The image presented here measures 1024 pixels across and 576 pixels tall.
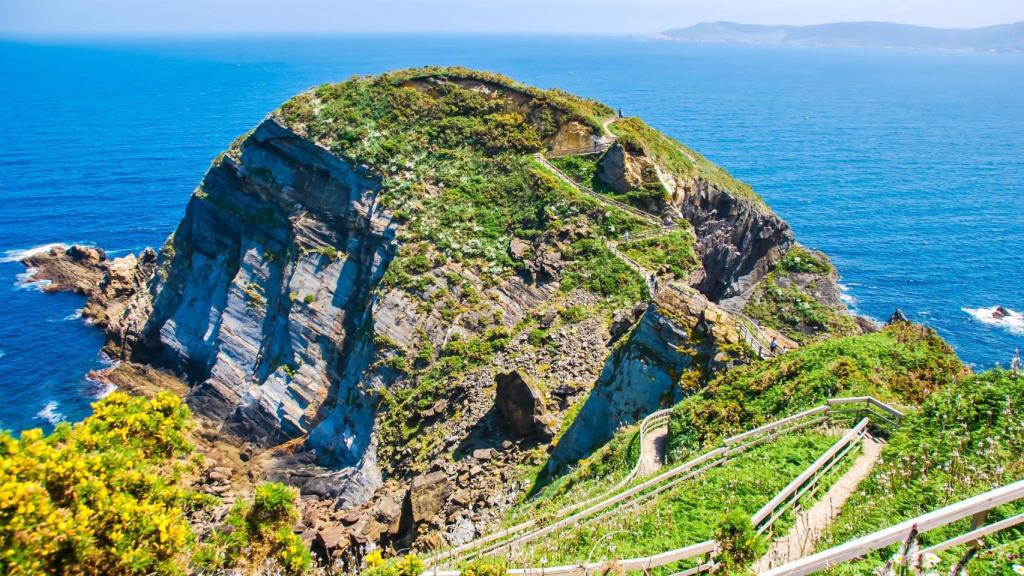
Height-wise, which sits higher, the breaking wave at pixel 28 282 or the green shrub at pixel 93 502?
the green shrub at pixel 93 502

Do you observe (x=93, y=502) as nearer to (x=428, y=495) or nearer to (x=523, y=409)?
(x=428, y=495)

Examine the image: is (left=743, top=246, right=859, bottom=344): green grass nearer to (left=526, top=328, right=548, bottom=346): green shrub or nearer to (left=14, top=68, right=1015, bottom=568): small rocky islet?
(left=14, top=68, right=1015, bottom=568): small rocky islet

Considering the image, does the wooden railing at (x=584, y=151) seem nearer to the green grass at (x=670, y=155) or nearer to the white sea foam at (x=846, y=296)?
the green grass at (x=670, y=155)

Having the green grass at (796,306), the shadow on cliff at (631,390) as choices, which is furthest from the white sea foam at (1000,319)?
the shadow on cliff at (631,390)

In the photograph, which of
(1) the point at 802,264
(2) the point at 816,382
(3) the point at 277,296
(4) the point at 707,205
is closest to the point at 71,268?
(3) the point at 277,296

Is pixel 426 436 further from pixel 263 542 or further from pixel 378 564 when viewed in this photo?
pixel 378 564

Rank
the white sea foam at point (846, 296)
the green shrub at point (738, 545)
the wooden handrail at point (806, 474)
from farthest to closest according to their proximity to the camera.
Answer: the white sea foam at point (846, 296)
the wooden handrail at point (806, 474)
the green shrub at point (738, 545)
